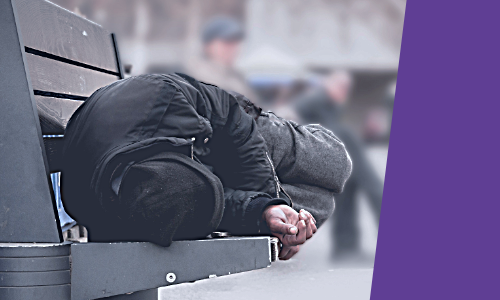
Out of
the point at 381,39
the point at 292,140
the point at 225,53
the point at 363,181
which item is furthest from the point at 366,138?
the point at 292,140

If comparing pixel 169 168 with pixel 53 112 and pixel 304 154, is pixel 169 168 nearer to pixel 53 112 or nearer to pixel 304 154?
pixel 53 112

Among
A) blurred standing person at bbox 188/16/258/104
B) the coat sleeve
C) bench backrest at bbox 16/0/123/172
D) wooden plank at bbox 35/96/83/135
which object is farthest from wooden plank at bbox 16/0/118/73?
blurred standing person at bbox 188/16/258/104

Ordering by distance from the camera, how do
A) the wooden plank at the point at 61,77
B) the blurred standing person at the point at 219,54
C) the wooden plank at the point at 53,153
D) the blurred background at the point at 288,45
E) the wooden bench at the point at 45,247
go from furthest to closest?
the blurred background at the point at 288,45 → the blurred standing person at the point at 219,54 → the wooden plank at the point at 61,77 → the wooden plank at the point at 53,153 → the wooden bench at the point at 45,247

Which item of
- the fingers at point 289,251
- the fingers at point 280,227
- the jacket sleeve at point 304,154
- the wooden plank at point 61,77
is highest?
the wooden plank at point 61,77

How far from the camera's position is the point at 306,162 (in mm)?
1748

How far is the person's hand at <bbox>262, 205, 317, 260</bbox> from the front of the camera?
1256 mm

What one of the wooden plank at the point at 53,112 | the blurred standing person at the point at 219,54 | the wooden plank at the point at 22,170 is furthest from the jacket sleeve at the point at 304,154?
the blurred standing person at the point at 219,54

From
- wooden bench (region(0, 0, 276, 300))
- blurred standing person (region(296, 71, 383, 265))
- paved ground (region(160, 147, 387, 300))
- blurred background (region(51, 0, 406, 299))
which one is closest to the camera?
wooden bench (region(0, 0, 276, 300))

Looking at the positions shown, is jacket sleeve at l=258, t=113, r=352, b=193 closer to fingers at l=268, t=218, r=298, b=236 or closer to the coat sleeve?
the coat sleeve

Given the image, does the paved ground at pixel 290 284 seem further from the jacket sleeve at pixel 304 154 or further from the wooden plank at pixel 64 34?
the wooden plank at pixel 64 34

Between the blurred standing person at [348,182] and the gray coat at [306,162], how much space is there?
2059 mm

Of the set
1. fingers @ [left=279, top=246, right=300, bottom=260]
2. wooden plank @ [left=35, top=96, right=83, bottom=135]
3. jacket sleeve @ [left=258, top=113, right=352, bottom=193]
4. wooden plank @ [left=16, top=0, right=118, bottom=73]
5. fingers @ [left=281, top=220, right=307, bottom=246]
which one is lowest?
fingers @ [left=279, top=246, right=300, bottom=260]

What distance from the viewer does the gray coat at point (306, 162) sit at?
1.70m

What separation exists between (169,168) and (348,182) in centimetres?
323
